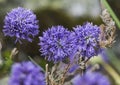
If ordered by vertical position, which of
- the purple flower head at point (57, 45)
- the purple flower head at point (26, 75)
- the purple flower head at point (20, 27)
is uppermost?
the purple flower head at point (20, 27)

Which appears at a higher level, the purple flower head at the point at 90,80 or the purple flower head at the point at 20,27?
the purple flower head at the point at 20,27

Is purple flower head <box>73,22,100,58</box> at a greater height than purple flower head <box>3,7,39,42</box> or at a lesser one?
lesser

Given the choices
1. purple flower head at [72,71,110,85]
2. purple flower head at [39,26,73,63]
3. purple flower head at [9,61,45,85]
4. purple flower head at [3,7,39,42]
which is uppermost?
purple flower head at [3,7,39,42]
